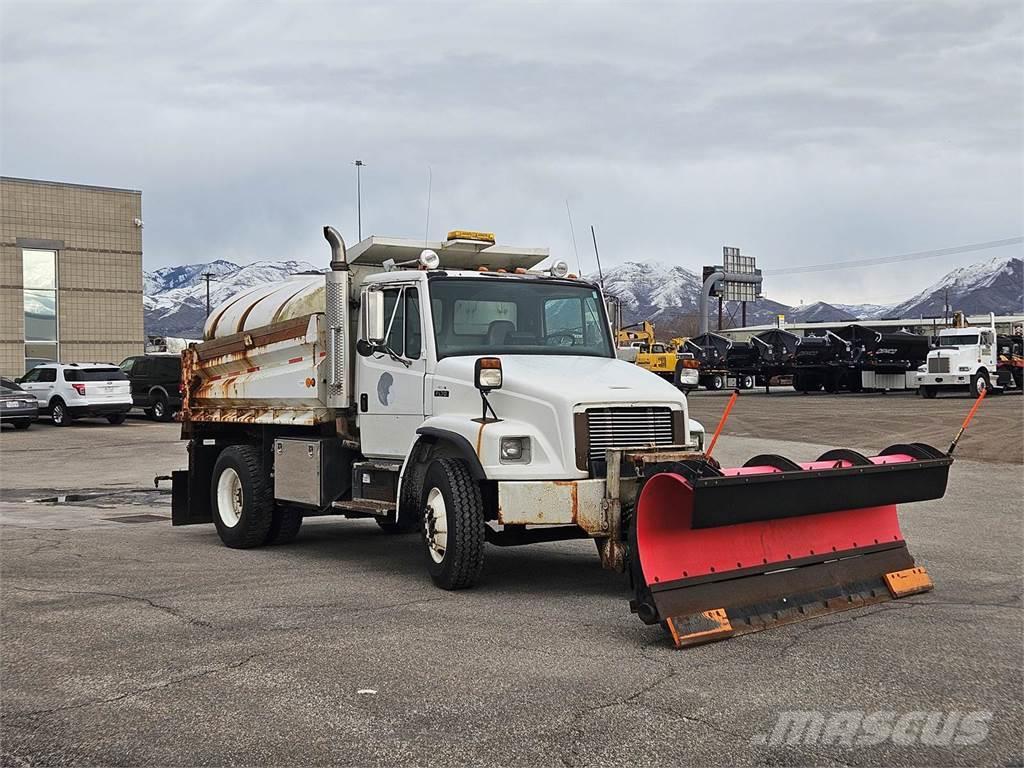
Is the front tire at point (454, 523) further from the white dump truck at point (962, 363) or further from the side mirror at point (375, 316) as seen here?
the white dump truck at point (962, 363)

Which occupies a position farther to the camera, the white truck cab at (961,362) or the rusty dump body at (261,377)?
the white truck cab at (961,362)

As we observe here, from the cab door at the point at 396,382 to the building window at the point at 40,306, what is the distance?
39.3 m

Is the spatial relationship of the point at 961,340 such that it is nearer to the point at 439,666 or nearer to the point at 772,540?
the point at 772,540

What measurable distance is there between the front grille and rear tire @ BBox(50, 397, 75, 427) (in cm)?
2645

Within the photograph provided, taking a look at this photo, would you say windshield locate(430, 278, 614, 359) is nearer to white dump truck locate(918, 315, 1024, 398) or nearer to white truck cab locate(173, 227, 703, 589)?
white truck cab locate(173, 227, 703, 589)

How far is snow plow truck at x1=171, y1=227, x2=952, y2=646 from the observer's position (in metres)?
7.21

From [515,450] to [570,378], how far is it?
74cm

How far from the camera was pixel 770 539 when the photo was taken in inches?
303

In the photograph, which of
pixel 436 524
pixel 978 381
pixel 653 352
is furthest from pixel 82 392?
pixel 978 381

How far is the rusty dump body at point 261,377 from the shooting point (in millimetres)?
10508

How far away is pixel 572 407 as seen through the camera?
815 cm

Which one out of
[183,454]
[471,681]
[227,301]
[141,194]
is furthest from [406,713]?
[141,194]

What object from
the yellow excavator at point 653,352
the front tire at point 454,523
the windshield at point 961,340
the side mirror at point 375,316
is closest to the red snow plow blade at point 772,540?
the front tire at point 454,523

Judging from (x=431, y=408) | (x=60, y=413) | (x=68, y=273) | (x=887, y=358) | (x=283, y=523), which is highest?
(x=68, y=273)
